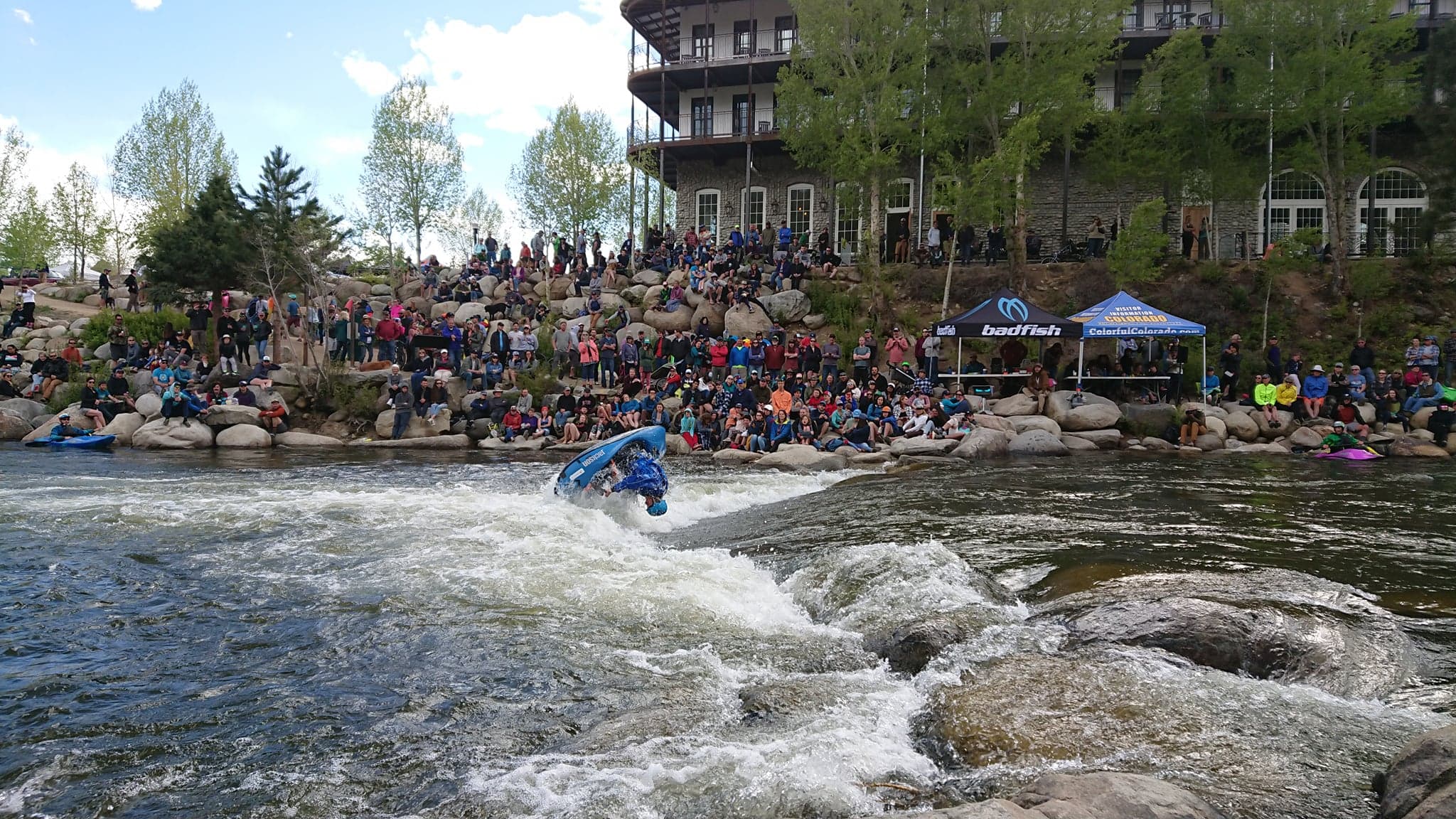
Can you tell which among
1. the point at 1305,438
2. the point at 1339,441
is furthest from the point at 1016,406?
the point at 1339,441

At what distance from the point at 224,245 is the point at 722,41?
2208 centimetres

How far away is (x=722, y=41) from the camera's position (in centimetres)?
4150

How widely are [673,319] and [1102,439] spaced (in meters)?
13.9

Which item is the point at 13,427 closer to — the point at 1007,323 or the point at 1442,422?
the point at 1007,323

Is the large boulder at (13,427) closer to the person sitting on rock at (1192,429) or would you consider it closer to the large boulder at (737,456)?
the large boulder at (737,456)

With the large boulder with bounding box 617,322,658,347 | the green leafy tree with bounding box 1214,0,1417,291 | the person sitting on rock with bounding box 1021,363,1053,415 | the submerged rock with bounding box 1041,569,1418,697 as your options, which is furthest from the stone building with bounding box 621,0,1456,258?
the submerged rock with bounding box 1041,569,1418,697

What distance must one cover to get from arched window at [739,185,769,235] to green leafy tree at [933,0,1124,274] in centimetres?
1107

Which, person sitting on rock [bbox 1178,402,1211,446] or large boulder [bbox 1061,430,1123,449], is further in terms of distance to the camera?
person sitting on rock [bbox 1178,402,1211,446]

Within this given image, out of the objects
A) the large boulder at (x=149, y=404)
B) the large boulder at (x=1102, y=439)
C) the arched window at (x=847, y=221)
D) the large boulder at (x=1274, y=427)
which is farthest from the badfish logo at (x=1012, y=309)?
the large boulder at (x=149, y=404)

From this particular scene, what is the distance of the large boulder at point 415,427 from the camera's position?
79.5 feet

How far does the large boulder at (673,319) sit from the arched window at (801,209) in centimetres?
1167

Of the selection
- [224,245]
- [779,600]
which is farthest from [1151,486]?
[224,245]

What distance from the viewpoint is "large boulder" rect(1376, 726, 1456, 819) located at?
3.99m

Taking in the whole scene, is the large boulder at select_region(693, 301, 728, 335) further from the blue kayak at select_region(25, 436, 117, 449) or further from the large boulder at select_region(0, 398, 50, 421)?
the large boulder at select_region(0, 398, 50, 421)
